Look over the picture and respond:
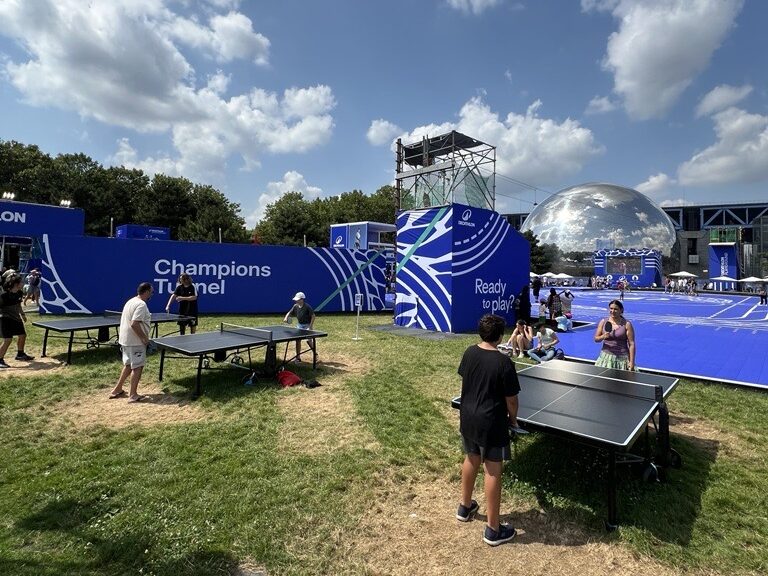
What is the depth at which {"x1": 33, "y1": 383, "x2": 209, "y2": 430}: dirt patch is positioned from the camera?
5.80 metres

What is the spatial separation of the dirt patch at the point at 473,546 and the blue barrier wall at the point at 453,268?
1083cm

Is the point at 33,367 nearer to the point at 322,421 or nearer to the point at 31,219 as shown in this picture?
the point at 322,421

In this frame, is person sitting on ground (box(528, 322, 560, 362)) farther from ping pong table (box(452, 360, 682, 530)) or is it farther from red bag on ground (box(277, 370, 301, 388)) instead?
red bag on ground (box(277, 370, 301, 388))

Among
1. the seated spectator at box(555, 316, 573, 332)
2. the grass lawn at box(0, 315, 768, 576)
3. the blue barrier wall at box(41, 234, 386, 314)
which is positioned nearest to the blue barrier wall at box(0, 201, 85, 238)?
the blue barrier wall at box(41, 234, 386, 314)

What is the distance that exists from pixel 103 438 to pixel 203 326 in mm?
9449

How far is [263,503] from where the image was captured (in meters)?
3.86

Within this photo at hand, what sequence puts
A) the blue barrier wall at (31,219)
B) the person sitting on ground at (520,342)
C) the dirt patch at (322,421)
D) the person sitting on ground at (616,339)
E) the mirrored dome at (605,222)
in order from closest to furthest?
the dirt patch at (322,421), the person sitting on ground at (616,339), the person sitting on ground at (520,342), the blue barrier wall at (31,219), the mirrored dome at (605,222)

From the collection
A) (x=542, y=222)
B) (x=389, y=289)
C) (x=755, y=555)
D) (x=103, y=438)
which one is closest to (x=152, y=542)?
(x=103, y=438)

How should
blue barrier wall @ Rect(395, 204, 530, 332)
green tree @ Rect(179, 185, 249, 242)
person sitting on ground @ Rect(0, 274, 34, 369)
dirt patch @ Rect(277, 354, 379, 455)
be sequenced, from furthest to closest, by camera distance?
green tree @ Rect(179, 185, 249, 242), blue barrier wall @ Rect(395, 204, 530, 332), person sitting on ground @ Rect(0, 274, 34, 369), dirt patch @ Rect(277, 354, 379, 455)

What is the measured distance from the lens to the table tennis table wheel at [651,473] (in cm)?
437

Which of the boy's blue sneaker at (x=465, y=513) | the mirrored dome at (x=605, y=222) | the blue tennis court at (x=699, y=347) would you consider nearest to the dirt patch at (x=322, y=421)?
the boy's blue sneaker at (x=465, y=513)

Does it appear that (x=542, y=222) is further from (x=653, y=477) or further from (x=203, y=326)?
(x=653, y=477)

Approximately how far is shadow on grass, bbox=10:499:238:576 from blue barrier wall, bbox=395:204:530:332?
1204 cm

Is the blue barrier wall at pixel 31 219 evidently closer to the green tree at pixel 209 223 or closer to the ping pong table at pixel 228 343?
the ping pong table at pixel 228 343
